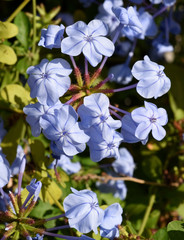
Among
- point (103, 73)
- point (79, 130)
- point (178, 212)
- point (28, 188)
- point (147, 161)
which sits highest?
point (79, 130)

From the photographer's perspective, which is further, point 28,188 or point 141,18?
point 141,18

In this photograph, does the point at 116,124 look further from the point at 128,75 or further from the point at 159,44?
the point at 159,44

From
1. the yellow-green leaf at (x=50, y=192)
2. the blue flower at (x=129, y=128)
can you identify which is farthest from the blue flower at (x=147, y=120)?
the yellow-green leaf at (x=50, y=192)

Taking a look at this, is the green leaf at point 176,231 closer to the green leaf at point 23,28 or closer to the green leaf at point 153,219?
the green leaf at point 153,219

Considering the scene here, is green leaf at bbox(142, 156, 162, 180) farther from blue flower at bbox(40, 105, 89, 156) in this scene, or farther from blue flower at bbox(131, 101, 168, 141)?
blue flower at bbox(40, 105, 89, 156)

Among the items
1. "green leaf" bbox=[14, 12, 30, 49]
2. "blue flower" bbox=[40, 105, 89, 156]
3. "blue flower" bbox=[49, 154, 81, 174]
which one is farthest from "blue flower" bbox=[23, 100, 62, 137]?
"green leaf" bbox=[14, 12, 30, 49]

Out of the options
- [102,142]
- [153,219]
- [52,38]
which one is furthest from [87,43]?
[153,219]

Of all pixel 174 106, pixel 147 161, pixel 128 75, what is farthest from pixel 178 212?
pixel 128 75
